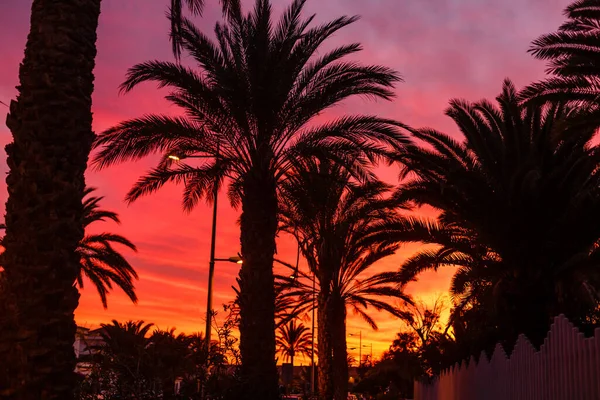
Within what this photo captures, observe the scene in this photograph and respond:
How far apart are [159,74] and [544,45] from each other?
8.66m

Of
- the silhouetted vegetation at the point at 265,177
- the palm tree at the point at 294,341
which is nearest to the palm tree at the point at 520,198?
the silhouetted vegetation at the point at 265,177

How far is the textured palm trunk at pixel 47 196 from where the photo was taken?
8.23m

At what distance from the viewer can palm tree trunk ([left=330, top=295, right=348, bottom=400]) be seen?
94.4ft

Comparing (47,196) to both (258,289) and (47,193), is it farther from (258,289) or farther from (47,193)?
(258,289)

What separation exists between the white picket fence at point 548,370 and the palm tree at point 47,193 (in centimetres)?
577

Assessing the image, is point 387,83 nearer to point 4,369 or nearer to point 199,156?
point 199,156

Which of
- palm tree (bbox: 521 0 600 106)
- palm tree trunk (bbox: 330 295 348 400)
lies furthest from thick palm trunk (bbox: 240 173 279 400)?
Result: palm tree trunk (bbox: 330 295 348 400)

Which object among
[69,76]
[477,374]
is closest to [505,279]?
[477,374]

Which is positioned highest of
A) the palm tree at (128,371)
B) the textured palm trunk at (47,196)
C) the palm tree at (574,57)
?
the palm tree at (574,57)

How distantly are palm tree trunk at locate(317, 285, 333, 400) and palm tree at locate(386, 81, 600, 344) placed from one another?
9128mm

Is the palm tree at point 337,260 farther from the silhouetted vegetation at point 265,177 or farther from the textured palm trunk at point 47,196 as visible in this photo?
the textured palm trunk at point 47,196

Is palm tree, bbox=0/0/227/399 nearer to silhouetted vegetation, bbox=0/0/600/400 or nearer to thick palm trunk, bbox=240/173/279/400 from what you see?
silhouetted vegetation, bbox=0/0/600/400

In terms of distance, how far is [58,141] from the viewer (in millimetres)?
8789

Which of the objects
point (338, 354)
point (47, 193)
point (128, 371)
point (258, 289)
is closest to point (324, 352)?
point (338, 354)
